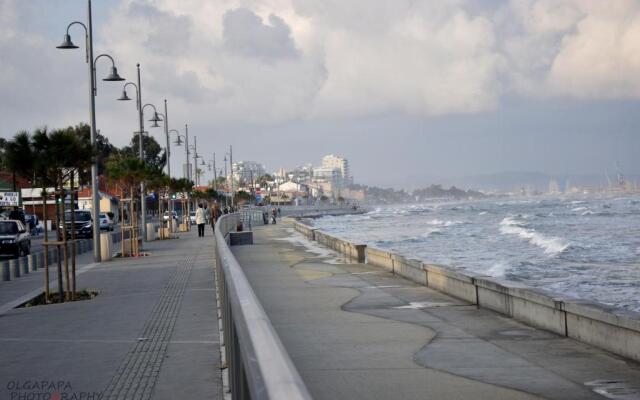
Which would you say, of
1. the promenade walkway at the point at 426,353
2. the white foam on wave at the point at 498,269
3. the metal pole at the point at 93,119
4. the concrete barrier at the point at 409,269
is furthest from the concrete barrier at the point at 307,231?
the promenade walkway at the point at 426,353

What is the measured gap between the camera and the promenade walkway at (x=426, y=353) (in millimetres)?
8523

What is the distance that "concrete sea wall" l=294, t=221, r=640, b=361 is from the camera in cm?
978

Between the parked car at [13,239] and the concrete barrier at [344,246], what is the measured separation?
12.6 m

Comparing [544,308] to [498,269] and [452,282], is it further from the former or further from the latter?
[498,269]

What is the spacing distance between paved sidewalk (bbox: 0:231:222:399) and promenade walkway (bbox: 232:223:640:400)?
3.73 ft

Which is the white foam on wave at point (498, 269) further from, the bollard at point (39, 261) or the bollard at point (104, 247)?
the bollard at point (39, 261)

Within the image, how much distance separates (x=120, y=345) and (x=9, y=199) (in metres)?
51.8

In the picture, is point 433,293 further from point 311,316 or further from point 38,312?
point 38,312

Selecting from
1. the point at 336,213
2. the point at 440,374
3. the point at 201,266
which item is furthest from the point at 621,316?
the point at 336,213

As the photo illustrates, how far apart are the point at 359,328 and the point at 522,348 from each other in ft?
8.85

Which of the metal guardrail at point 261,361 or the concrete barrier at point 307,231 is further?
the concrete barrier at point 307,231

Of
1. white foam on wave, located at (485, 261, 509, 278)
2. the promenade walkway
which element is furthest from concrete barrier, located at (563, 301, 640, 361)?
white foam on wave, located at (485, 261, 509, 278)

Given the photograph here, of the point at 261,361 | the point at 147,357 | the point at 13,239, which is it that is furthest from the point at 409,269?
the point at 13,239

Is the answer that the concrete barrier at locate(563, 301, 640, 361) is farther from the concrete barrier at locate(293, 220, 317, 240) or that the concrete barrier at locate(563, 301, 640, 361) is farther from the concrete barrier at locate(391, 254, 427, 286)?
the concrete barrier at locate(293, 220, 317, 240)
